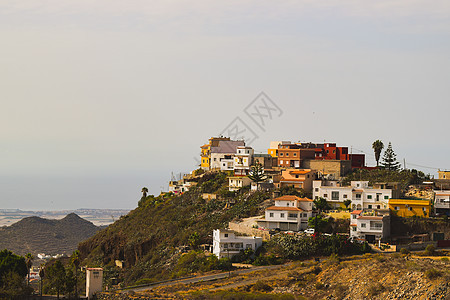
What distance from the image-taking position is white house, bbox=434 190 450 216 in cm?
7106

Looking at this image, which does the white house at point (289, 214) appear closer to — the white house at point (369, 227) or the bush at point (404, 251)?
the white house at point (369, 227)


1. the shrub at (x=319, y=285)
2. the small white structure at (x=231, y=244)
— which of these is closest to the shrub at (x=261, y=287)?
the shrub at (x=319, y=285)

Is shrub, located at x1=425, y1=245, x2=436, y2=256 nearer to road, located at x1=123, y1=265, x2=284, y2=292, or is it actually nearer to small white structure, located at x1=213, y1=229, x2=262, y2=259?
road, located at x1=123, y1=265, x2=284, y2=292

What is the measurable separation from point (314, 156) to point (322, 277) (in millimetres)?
36956

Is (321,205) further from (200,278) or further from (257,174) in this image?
(200,278)

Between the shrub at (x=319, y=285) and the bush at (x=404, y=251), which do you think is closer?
the shrub at (x=319, y=285)

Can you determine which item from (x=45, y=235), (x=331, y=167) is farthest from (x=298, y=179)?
(x=45, y=235)

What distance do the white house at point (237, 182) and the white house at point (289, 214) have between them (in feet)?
49.4

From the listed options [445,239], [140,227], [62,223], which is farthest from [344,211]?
[62,223]

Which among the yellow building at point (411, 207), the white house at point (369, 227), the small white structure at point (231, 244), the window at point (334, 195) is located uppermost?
the window at point (334, 195)

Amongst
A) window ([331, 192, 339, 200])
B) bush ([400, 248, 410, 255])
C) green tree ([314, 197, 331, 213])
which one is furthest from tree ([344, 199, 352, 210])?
bush ([400, 248, 410, 255])

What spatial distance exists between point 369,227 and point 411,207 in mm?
6450

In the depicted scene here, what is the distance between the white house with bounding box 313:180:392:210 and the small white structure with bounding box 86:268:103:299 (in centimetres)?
2964

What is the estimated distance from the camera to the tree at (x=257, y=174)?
285ft
